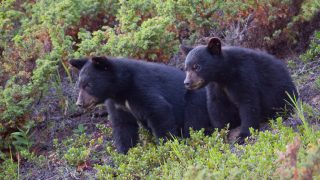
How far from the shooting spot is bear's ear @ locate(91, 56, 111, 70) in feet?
25.9

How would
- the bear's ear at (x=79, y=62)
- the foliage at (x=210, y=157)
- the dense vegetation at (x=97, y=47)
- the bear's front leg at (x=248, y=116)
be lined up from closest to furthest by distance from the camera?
1. the foliage at (x=210, y=157)
2. the bear's front leg at (x=248, y=116)
3. the bear's ear at (x=79, y=62)
4. the dense vegetation at (x=97, y=47)

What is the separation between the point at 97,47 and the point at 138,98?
5.45ft

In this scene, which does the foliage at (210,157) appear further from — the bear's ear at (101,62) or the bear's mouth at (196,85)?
the bear's ear at (101,62)

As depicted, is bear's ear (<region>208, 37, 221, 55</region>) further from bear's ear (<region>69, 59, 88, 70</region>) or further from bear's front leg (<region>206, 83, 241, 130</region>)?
bear's ear (<region>69, 59, 88, 70</region>)

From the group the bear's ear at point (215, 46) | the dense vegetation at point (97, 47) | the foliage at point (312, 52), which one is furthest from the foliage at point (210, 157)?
the foliage at point (312, 52)

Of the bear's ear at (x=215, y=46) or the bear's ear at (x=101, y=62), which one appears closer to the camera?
the bear's ear at (x=215, y=46)

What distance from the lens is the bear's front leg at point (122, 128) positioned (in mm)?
8297

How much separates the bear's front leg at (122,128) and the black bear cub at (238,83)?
3.49ft

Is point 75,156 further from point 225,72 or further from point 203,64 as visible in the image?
point 225,72

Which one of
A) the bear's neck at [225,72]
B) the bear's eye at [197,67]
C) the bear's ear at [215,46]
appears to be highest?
the bear's ear at [215,46]

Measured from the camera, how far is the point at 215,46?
25.4 feet

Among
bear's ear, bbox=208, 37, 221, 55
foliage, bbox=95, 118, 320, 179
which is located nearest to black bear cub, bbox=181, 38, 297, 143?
bear's ear, bbox=208, 37, 221, 55

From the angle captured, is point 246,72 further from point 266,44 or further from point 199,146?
point 266,44

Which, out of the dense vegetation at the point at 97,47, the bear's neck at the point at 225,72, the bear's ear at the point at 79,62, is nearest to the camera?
the bear's neck at the point at 225,72
